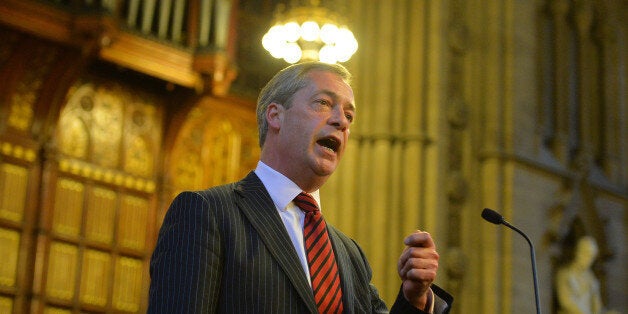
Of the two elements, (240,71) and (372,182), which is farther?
(240,71)

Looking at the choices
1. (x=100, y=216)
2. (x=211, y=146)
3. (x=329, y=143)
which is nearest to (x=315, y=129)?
(x=329, y=143)

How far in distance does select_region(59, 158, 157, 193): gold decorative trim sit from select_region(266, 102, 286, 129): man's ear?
562cm

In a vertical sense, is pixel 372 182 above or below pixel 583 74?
below

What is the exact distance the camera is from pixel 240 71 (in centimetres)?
938

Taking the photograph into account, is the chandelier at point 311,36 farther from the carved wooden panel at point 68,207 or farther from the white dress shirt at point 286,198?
the white dress shirt at point 286,198

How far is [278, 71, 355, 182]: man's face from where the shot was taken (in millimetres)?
2754

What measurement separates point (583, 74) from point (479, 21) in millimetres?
2150

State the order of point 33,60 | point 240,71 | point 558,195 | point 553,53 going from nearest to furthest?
point 33,60 → point 240,71 → point 558,195 → point 553,53

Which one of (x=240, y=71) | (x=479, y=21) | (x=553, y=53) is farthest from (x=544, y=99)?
(x=240, y=71)

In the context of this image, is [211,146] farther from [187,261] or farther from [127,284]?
[187,261]

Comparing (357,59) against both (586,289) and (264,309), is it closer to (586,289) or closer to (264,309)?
(586,289)

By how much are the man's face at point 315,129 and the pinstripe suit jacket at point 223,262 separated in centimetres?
18

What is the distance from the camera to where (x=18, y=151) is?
7941 millimetres

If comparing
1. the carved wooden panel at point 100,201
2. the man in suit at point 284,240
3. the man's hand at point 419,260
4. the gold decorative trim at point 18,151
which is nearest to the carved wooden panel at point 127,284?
the carved wooden panel at point 100,201
